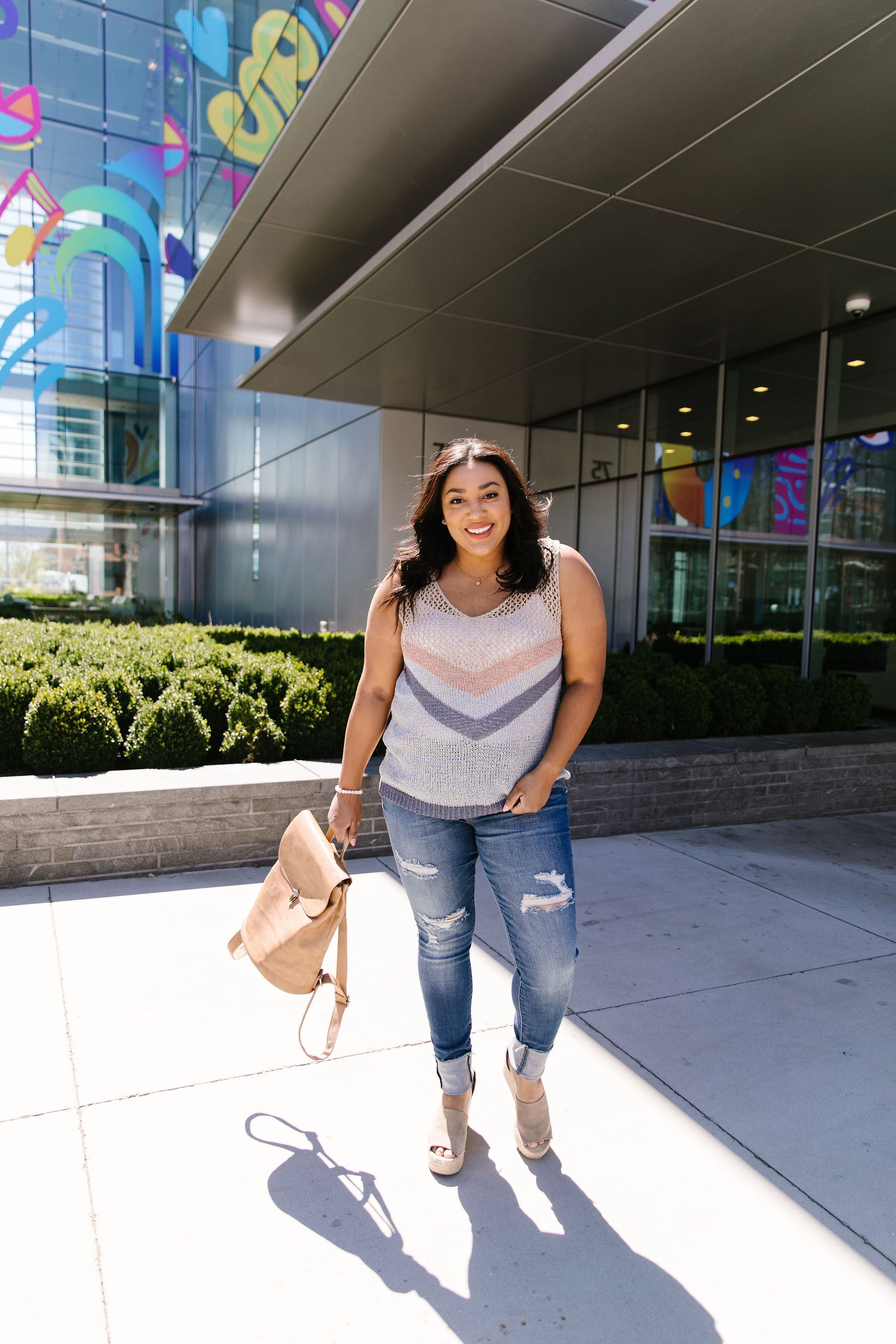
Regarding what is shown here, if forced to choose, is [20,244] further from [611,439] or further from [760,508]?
[760,508]

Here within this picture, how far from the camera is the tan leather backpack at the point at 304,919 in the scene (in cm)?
248

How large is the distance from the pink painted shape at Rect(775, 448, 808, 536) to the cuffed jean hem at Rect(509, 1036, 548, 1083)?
351 inches

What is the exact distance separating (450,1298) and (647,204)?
23.5 feet

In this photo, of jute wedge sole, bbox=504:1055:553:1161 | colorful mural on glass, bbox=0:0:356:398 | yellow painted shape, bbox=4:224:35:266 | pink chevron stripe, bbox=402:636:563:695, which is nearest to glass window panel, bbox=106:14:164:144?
colorful mural on glass, bbox=0:0:356:398

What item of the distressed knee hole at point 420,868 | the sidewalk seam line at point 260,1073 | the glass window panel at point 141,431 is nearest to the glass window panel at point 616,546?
the sidewalk seam line at point 260,1073

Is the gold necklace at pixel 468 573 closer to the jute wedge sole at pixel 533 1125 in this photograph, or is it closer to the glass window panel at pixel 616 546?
the jute wedge sole at pixel 533 1125

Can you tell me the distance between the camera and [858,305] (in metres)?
9.15

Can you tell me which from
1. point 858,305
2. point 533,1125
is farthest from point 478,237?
point 533,1125

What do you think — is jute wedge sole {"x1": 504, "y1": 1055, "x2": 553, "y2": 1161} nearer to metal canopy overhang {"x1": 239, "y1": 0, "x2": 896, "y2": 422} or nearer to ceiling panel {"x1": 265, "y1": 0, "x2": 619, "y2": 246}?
metal canopy overhang {"x1": 239, "y1": 0, "x2": 896, "y2": 422}

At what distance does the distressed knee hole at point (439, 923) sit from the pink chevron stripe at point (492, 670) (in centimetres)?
63

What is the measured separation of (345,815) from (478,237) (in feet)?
21.3

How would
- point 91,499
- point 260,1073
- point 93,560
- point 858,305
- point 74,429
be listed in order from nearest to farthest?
point 260,1073
point 858,305
point 91,499
point 74,429
point 93,560

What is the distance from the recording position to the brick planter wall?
494cm

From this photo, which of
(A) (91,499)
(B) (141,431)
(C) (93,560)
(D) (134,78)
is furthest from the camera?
(B) (141,431)
